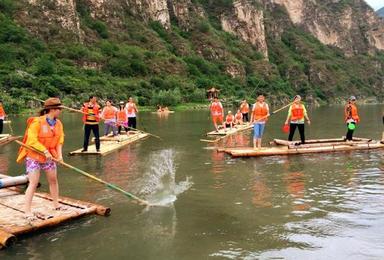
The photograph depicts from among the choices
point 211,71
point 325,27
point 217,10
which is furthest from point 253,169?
point 325,27

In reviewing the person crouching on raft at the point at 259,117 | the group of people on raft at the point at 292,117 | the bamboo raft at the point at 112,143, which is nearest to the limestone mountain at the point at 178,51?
the bamboo raft at the point at 112,143

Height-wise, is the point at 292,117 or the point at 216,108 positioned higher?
the point at 216,108

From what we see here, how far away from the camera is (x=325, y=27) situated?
614 feet

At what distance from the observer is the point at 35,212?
8750 mm

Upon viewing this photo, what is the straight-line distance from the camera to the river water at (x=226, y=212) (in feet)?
23.9

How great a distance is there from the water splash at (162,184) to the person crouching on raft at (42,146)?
2240 mm

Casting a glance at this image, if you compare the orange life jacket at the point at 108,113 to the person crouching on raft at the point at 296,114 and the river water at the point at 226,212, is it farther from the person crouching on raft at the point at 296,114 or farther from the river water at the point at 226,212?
the person crouching on raft at the point at 296,114

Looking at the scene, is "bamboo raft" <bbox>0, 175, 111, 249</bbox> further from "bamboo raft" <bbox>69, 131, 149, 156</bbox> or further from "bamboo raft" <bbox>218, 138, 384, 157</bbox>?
"bamboo raft" <bbox>218, 138, 384, 157</bbox>

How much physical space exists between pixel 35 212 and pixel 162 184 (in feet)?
12.7

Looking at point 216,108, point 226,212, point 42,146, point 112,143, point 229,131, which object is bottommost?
point 226,212

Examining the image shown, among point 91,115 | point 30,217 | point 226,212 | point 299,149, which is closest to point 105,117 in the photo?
point 91,115

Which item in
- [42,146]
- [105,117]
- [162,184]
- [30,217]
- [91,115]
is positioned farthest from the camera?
[105,117]

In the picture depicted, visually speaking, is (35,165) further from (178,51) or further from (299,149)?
(178,51)

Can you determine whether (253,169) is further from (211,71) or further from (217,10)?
(217,10)
